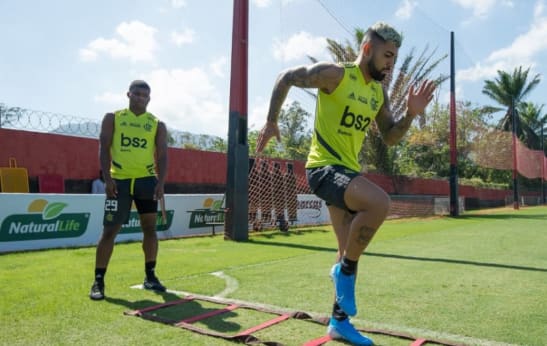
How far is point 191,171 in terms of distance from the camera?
53.9 ft

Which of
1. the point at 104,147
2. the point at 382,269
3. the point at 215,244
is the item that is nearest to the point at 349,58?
the point at 215,244

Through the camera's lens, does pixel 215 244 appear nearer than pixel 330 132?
No

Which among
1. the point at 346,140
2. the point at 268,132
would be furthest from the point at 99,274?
the point at 346,140

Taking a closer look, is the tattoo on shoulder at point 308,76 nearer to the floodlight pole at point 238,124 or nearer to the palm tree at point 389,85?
the floodlight pole at point 238,124

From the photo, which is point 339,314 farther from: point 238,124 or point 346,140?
point 238,124

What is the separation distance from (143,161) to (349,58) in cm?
2297

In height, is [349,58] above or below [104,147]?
above

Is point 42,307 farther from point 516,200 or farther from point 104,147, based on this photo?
point 516,200

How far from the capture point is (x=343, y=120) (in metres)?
3.31

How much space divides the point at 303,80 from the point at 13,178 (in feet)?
33.3

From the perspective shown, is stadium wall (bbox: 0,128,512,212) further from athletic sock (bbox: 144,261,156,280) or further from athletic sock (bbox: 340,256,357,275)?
athletic sock (bbox: 340,256,357,275)

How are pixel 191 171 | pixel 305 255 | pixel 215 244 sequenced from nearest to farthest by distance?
pixel 305 255, pixel 215 244, pixel 191 171

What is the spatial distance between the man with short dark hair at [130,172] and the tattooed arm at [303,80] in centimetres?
194

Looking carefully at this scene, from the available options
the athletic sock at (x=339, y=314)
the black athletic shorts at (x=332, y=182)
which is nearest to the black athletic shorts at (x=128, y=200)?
the black athletic shorts at (x=332, y=182)
